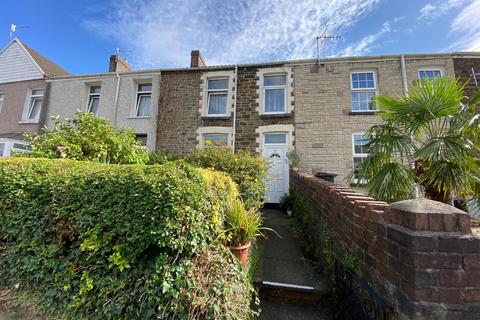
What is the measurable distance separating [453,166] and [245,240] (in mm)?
3225

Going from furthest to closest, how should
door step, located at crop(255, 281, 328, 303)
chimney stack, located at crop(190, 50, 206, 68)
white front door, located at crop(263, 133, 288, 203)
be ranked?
chimney stack, located at crop(190, 50, 206, 68)
white front door, located at crop(263, 133, 288, 203)
door step, located at crop(255, 281, 328, 303)

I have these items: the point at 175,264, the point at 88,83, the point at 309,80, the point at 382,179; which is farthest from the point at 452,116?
the point at 88,83

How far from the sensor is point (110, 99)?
10.7 metres

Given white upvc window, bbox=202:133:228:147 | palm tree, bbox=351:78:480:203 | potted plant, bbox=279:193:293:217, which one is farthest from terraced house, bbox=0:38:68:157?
palm tree, bbox=351:78:480:203

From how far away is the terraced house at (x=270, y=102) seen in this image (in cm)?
842

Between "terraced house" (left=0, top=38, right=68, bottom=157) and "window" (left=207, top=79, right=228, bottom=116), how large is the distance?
Answer: 352 inches

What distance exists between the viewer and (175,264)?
6.12 feet

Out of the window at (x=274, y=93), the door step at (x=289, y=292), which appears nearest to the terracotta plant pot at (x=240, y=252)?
the door step at (x=289, y=292)

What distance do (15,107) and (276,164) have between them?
14725 millimetres

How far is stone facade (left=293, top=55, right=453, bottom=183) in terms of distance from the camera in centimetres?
838

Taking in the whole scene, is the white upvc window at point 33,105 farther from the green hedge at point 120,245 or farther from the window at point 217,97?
the green hedge at point 120,245

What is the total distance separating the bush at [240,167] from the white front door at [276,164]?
341 centimetres

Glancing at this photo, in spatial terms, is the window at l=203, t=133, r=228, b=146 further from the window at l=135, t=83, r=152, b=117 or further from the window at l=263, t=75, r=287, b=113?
the window at l=135, t=83, r=152, b=117

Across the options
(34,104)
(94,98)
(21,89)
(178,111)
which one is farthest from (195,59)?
(21,89)
